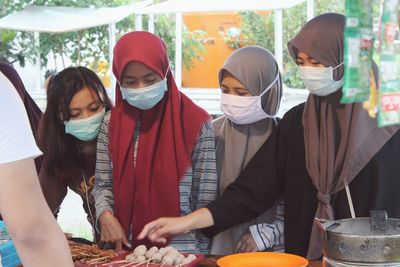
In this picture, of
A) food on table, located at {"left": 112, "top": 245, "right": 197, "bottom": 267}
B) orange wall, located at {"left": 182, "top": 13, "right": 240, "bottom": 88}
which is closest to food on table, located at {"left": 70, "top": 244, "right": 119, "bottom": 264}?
food on table, located at {"left": 112, "top": 245, "right": 197, "bottom": 267}

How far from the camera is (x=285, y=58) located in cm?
1038

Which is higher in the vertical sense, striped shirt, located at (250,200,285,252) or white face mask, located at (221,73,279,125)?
white face mask, located at (221,73,279,125)

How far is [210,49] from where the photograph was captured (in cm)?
1066

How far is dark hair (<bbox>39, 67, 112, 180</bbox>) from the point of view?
289 cm

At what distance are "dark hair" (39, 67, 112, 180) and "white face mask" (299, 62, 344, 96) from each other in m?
0.93

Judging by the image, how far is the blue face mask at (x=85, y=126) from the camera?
9.35ft

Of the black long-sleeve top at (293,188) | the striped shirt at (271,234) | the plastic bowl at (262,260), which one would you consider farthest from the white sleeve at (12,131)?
the striped shirt at (271,234)

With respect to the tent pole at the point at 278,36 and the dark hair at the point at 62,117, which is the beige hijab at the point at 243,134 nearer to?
the dark hair at the point at 62,117

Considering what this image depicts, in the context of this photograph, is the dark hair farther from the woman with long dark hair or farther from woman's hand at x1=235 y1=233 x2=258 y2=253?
woman's hand at x1=235 y1=233 x2=258 y2=253

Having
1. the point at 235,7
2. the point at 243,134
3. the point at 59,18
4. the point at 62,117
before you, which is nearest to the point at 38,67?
the point at 59,18

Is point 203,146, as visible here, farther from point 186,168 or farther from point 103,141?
point 103,141

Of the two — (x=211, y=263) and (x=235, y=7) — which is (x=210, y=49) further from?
(x=211, y=263)

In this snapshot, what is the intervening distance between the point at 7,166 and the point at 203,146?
1.29 m

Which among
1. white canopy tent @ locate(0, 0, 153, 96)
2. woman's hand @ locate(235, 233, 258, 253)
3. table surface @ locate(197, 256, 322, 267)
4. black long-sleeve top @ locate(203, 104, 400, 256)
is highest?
white canopy tent @ locate(0, 0, 153, 96)
